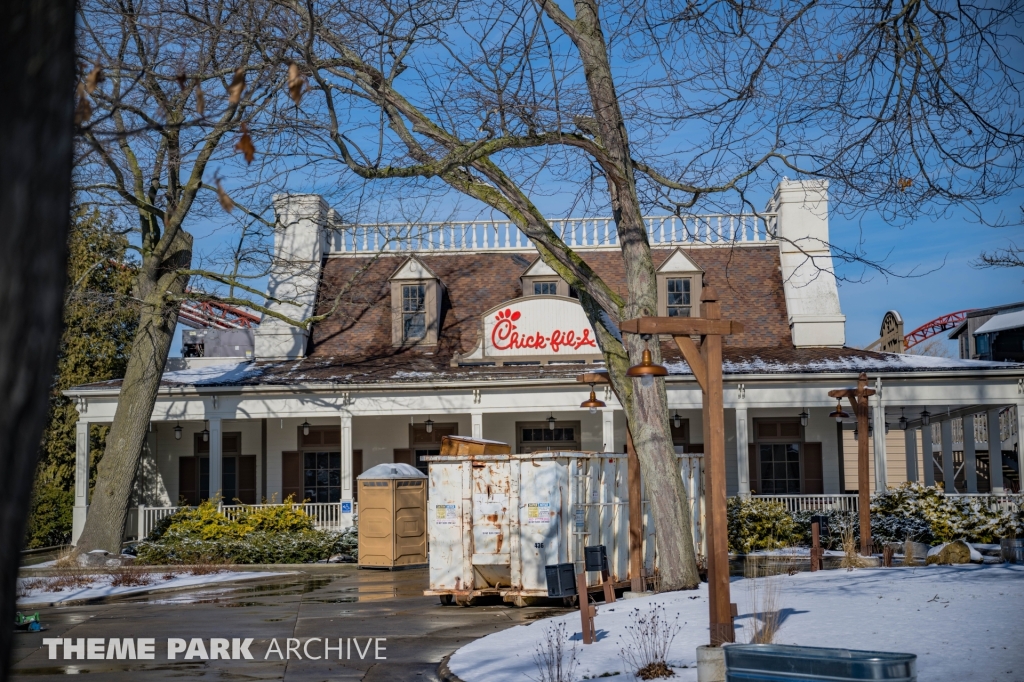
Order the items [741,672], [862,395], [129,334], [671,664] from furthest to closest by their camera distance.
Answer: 1. [129,334]
2. [862,395]
3. [671,664]
4. [741,672]

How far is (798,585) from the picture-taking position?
12.7 m

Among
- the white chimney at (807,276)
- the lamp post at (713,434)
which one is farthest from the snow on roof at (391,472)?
the lamp post at (713,434)

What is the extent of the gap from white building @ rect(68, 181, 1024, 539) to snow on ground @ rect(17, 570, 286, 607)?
4151mm

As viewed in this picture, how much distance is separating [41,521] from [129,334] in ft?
21.3

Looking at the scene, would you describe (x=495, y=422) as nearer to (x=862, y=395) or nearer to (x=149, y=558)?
(x=149, y=558)

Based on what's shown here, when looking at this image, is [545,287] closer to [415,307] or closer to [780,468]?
[415,307]

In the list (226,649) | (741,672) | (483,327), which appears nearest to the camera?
(741,672)

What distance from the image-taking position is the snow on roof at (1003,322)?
4294 centimetres

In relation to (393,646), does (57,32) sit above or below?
above

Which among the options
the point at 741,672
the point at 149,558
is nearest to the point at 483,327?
the point at 149,558

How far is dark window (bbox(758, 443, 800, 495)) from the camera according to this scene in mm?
27656

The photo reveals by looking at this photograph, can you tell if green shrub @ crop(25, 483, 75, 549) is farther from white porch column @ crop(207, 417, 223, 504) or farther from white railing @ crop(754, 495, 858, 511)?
white railing @ crop(754, 495, 858, 511)

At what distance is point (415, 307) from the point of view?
28266mm

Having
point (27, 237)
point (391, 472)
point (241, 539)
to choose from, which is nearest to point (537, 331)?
point (391, 472)
